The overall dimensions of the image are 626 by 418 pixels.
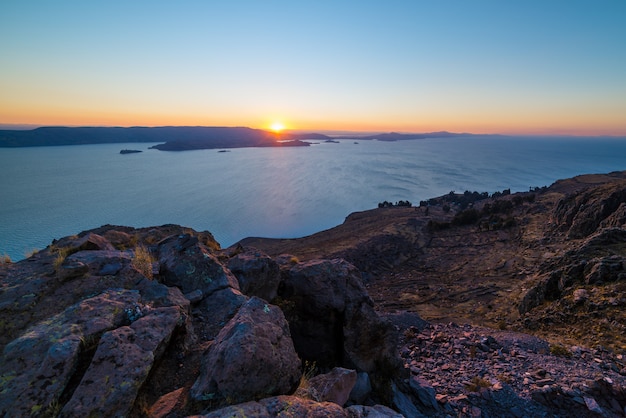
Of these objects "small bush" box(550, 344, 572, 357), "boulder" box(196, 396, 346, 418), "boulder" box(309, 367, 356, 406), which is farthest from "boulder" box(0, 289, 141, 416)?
"small bush" box(550, 344, 572, 357)

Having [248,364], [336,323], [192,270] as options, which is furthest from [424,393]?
[192,270]

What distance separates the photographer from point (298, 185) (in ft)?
275

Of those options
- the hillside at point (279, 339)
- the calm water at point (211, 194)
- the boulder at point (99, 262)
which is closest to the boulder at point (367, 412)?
the hillside at point (279, 339)

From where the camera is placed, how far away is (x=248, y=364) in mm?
4340

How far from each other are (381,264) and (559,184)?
4970cm

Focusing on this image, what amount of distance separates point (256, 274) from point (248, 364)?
4967 mm

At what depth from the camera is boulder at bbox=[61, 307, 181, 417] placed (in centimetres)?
367

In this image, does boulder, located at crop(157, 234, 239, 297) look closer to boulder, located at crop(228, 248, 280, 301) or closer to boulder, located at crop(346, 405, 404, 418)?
boulder, located at crop(228, 248, 280, 301)

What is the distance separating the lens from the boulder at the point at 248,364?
4.22 metres

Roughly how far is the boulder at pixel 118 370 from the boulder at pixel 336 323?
14.9ft

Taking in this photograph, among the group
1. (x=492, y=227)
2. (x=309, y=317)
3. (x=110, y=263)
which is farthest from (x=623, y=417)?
(x=492, y=227)

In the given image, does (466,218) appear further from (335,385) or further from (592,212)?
(335,385)

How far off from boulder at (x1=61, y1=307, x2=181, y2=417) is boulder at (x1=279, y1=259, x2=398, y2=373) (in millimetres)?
4557

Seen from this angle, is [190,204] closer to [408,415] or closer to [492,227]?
[492,227]
